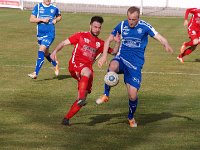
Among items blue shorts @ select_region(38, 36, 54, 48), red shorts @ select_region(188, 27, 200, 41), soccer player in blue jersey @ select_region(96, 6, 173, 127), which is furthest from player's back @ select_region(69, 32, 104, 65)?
red shorts @ select_region(188, 27, 200, 41)

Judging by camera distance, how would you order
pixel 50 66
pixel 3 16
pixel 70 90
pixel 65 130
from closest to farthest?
pixel 65 130 → pixel 70 90 → pixel 50 66 → pixel 3 16

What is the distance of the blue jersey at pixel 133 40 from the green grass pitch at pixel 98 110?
4.74 feet

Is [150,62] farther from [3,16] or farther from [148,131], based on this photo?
[3,16]

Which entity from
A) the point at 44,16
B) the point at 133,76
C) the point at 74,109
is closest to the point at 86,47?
the point at 133,76

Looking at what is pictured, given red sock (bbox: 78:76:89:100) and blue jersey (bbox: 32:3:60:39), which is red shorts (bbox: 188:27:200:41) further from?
red sock (bbox: 78:76:89:100)

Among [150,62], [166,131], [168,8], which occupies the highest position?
[166,131]

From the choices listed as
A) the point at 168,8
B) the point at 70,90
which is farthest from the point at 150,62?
the point at 168,8

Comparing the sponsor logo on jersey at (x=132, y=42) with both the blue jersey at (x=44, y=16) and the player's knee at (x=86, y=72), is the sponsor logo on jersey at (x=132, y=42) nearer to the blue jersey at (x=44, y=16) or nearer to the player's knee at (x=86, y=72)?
the player's knee at (x=86, y=72)

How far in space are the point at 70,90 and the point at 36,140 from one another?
592 cm

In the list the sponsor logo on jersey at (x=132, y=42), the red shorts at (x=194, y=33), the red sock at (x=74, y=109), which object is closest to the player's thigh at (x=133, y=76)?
the sponsor logo on jersey at (x=132, y=42)

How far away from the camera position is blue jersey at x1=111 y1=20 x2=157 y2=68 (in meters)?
13.4

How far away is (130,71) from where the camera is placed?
1357 cm

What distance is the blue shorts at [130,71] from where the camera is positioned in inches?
533

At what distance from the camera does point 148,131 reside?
43.7ft
